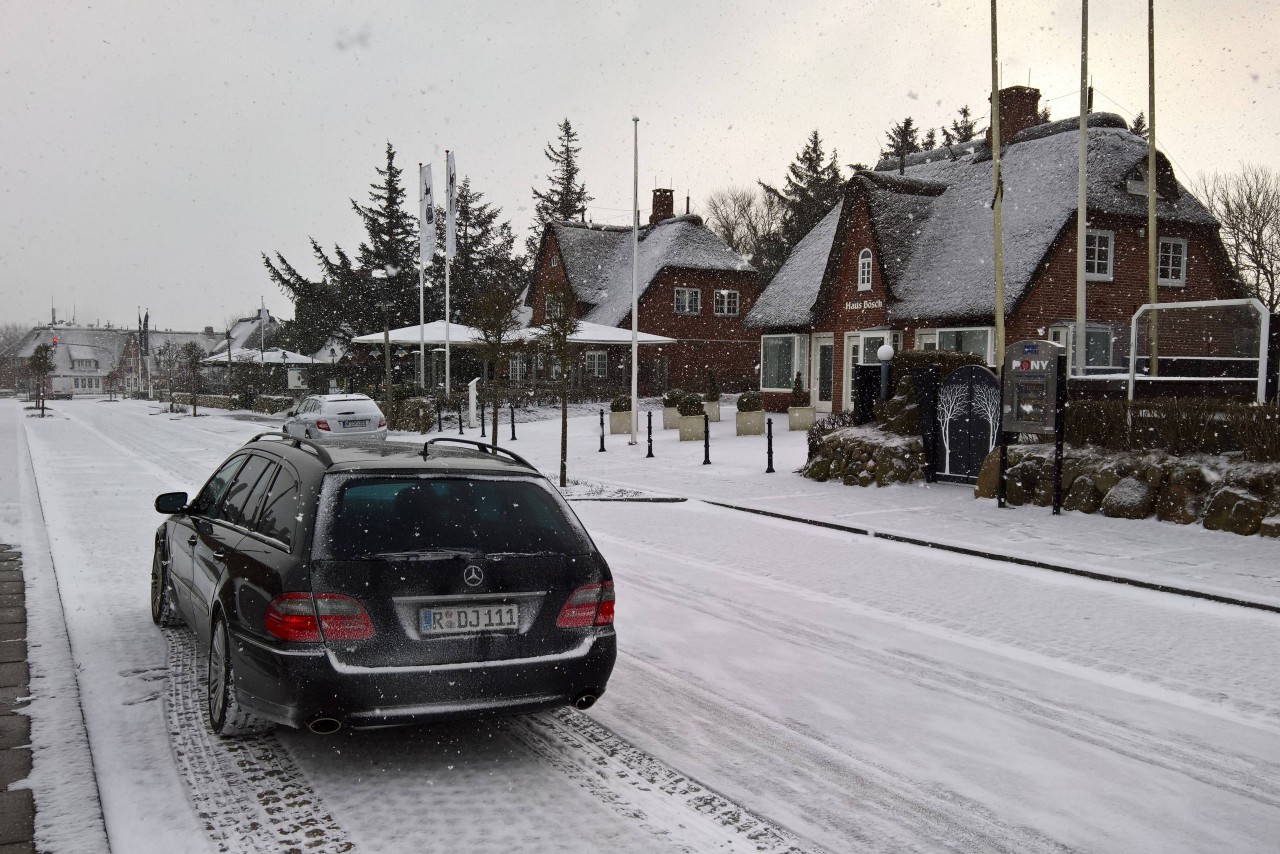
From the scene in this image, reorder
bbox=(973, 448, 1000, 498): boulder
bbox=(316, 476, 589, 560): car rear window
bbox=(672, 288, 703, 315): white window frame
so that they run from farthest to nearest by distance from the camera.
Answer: bbox=(672, 288, 703, 315): white window frame
bbox=(973, 448, 1000, 498): boulder
bbox=(316, 476, 589, 560): car rear window

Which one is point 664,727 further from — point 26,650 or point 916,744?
point 26,650

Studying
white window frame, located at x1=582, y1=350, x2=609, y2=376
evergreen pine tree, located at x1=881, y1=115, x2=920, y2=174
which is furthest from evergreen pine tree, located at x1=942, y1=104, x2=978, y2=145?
white window frame, located at x1=582, y1=350, x2=609, y2=376

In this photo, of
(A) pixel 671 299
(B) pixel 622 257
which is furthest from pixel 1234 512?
(B) pixel 622 257

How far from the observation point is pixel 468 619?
442cm

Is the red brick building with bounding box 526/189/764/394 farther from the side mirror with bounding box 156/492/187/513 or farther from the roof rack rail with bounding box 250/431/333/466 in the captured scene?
the roof rack rail with bounding box 250/431/333/466

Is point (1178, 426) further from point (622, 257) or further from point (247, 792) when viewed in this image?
point (622, 257)

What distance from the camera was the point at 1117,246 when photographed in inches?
1143

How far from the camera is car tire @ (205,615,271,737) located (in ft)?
16.1

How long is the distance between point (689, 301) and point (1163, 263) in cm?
2447

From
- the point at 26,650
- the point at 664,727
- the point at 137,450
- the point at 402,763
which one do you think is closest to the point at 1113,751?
the point at 664,727

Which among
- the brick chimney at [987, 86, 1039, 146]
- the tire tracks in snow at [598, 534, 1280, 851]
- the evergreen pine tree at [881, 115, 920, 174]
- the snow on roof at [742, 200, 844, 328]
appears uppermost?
the evergreen pine tree at [881, 115, 920, 174]

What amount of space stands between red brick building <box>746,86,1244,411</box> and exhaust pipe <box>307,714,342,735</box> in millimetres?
24335

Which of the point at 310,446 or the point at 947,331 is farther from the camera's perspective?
the point at 947,331

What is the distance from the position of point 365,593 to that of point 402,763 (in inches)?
39.1
